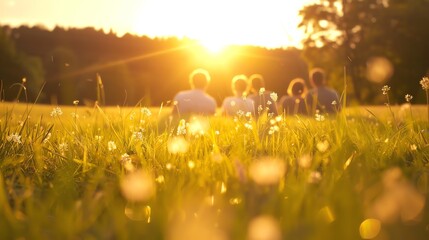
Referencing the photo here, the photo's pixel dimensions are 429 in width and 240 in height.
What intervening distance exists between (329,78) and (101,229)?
4429cm

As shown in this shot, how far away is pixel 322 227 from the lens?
1.58 meters

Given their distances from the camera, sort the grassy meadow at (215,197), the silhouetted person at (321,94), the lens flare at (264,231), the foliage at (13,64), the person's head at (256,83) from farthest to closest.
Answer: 1. the foliage at (13,64)
2. the person's head at (256,83)
3. the silhouetted person at (321,94)
4. the grassy meadow at (215,197)
5. the lens flare at (264,231)

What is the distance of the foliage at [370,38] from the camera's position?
129 ft

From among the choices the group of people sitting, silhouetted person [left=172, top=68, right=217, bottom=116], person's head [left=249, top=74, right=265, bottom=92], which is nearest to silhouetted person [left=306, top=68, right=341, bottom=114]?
the group of people sitting

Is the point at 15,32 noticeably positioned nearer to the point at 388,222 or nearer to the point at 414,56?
the point at 414,56

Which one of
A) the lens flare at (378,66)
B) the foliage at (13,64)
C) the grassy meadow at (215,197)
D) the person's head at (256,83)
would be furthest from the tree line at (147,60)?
the grassy meadow at (215,197)

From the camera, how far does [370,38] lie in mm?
39375

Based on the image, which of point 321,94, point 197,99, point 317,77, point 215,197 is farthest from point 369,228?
point 317,77

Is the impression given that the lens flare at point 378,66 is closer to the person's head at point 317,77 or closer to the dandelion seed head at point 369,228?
the person's head at point 317,77

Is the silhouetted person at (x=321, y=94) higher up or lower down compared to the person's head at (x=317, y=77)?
lower down

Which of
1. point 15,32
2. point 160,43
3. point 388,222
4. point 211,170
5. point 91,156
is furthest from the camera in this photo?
point 160,43

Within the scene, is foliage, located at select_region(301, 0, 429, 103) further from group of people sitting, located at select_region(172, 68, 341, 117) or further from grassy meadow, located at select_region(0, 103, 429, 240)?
grassy meadow, located at select_region(0, 103, 429, 240)

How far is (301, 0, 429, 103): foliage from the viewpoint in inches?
1549

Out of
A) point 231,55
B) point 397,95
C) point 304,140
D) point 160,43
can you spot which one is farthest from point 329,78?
point 304,140
